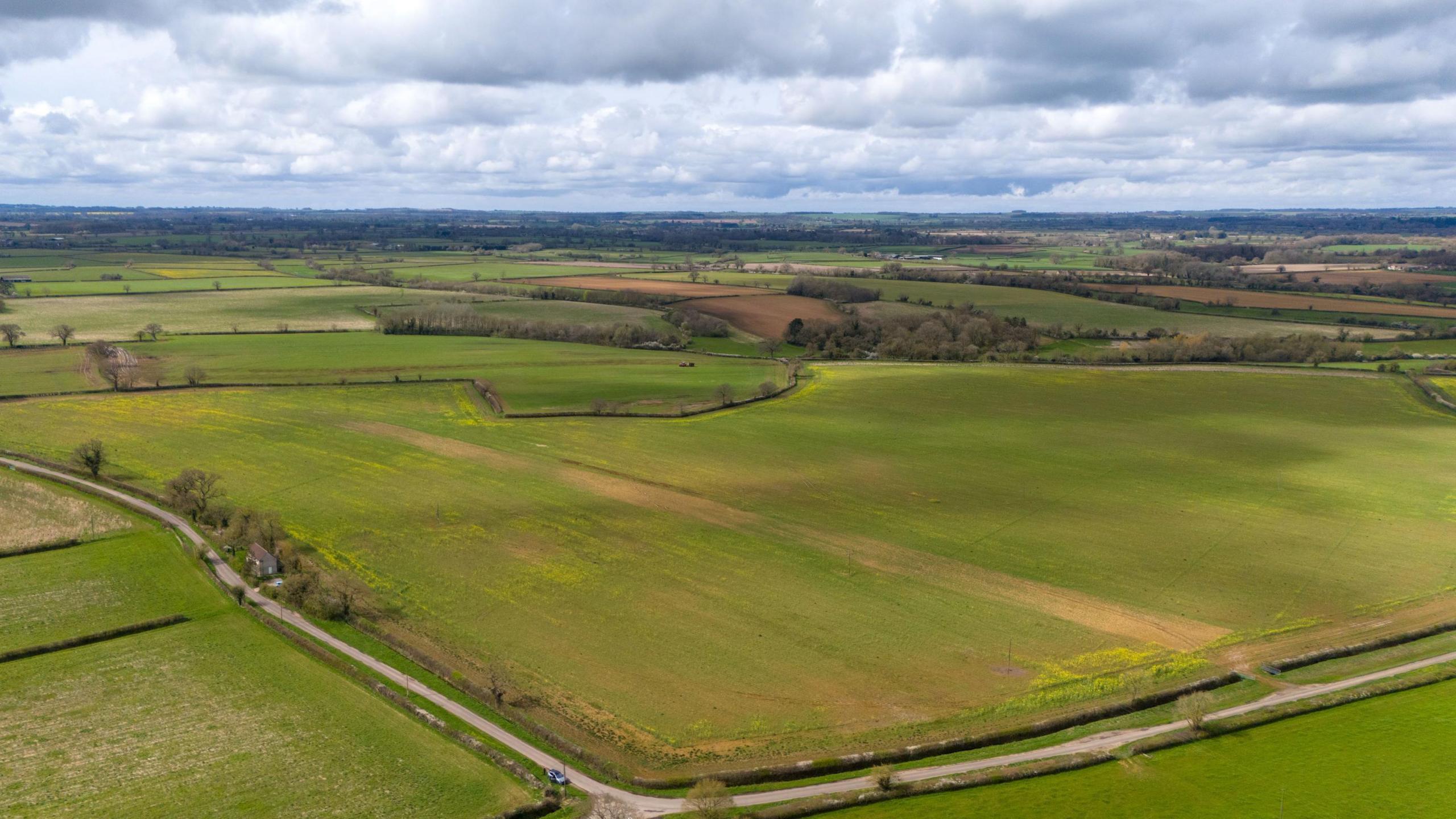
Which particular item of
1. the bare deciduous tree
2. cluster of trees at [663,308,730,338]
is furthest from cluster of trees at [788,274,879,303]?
the bare deciduous tree

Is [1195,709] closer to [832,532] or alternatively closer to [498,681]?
[832,532]

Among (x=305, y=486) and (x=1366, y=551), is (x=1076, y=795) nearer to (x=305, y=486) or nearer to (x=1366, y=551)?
(x=1366, y=551)

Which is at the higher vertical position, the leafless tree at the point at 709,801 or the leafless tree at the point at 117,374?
the leafless tree at the point at 117,374

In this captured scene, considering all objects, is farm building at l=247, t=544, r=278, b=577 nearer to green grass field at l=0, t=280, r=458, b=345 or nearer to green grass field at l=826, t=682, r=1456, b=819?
green grass field at l=826, t=682, r=1456, b=819

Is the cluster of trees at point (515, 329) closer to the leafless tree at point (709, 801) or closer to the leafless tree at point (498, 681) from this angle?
the leafless tree at point (498, 681)

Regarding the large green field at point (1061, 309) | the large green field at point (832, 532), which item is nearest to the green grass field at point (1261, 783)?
the large green field at point (832, 532)
